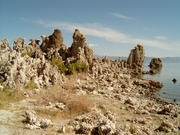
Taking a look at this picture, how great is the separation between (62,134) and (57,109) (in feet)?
13.2

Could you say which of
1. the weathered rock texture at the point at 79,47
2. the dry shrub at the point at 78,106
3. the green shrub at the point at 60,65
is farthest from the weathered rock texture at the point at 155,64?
the dry shrub at the point at 78,106

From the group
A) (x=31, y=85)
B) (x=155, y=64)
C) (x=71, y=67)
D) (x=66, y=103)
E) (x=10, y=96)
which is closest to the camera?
(x=66, y=103)

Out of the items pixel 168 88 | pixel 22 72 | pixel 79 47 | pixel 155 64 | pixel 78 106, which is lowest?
pixel 168 88

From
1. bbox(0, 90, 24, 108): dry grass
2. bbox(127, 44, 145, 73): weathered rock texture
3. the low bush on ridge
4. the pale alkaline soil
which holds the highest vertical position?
bbox(127, 44, 145, 73): weathered rock texture

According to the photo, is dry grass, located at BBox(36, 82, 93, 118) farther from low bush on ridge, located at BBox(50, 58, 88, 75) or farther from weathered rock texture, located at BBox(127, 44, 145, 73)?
weathered rock texture, located at BBox(127, 44, 145, 73)

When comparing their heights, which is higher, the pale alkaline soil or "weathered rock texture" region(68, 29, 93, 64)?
"weathered rock texture" region(68, 29, 93, 64)

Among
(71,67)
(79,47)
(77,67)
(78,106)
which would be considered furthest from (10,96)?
(79,47)

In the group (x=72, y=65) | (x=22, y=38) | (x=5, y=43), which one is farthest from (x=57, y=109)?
(x=22, y=38)

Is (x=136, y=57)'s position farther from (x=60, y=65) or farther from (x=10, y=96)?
(x=10, y=96)

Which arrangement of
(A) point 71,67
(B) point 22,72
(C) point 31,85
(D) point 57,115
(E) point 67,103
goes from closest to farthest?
1. (D) point 57,115
2. (E) point 67,103
3. (B) point 22,72
4. (C) point 31,85
5. (A) point 71,67

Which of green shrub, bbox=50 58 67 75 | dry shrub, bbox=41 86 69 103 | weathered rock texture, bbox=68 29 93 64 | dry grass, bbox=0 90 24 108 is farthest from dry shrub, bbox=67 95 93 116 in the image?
weathered rock texture, bbox=68 29 93 64

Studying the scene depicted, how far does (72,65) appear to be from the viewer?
3178 cm

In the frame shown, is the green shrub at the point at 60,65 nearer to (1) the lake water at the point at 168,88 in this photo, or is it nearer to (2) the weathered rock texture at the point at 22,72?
(2) the weathered rock texture at the point at 22,72

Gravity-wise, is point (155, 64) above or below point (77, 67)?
above
